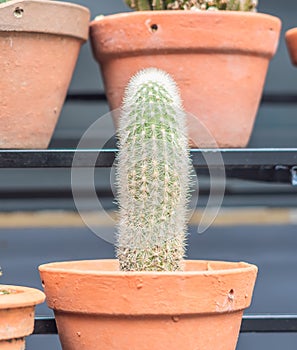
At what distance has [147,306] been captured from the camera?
148 cm

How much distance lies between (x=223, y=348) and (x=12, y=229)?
99cm

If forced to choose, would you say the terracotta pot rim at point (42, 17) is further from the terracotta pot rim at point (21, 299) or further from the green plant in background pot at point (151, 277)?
the terracotta pot rim at point (21, 299)

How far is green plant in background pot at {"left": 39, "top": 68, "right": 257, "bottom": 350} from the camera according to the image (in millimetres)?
1483

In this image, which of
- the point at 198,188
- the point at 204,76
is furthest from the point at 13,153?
the point at 198,188

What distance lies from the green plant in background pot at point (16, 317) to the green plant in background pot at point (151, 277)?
0.07m

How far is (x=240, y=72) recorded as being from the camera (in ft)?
6.28

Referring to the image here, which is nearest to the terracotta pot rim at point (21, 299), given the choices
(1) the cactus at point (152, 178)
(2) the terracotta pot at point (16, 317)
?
(2) the terracotta pot at point (16, 317)

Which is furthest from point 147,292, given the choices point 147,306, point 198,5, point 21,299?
point 198,5

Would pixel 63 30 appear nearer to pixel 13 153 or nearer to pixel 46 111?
pixel 46 111

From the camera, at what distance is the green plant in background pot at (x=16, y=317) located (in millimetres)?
1452

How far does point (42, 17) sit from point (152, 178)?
1.55 feet

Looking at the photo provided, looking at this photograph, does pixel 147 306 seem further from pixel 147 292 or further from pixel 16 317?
pixel 16 317

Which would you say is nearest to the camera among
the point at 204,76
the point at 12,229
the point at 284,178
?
the point at 204,76

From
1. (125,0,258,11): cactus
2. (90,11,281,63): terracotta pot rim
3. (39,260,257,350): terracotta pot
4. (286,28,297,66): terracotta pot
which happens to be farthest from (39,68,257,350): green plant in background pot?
(286,28,297,66): terracotta pot
